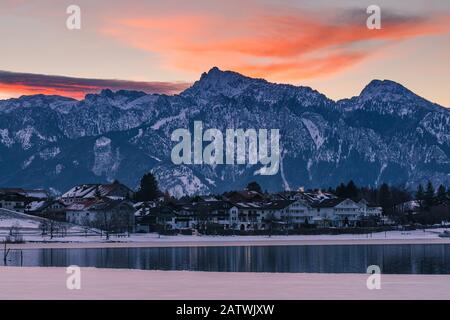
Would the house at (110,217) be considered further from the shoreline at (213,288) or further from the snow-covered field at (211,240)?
the shoreline at (213,288)

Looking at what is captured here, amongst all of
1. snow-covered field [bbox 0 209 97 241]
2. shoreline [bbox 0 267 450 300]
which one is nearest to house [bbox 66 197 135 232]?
snow-covered field [bbox 0 209 97 241]

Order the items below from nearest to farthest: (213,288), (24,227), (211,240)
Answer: (213,288), (211,240), (24,227)

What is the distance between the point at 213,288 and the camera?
37688 millimetres

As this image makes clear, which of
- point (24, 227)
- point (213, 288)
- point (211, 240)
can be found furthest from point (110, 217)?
point (213, 288)

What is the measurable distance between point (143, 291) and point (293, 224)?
161m

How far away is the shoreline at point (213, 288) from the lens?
33438 mm

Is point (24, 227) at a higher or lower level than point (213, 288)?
lower

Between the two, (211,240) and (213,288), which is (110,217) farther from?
(213,288)

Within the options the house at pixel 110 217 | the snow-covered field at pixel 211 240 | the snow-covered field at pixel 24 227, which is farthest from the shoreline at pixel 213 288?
the house at pixel 110 217

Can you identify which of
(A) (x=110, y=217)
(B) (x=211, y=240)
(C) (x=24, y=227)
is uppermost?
(A) (x=110, y=217)

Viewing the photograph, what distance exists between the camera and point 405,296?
3381 centimetres
